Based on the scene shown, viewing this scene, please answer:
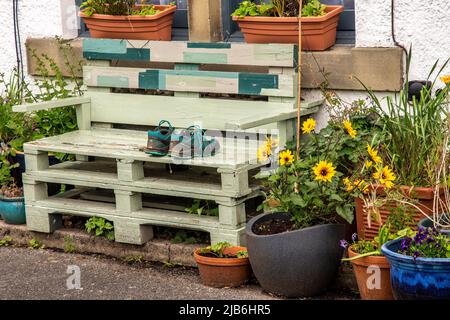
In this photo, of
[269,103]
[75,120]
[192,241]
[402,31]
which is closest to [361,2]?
[402,31]

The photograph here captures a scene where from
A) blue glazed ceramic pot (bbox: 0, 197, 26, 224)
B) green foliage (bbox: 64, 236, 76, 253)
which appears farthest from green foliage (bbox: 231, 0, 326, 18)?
blue glazed ceramic pot (bbox: 0, 197, 26, 224)

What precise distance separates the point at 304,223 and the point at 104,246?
1676mm

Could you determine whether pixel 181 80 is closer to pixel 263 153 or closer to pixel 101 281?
pixel 263 153

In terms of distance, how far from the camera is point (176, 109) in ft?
23.2

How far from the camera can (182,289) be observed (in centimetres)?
600

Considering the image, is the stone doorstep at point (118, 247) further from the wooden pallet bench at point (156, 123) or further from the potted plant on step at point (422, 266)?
the potted plant on step at point (422, 266)

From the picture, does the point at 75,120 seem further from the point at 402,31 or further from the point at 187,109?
the point at 402,31

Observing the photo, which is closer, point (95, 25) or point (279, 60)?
point (279, 60)

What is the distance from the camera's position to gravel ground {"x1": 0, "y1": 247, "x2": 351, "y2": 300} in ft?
19.4

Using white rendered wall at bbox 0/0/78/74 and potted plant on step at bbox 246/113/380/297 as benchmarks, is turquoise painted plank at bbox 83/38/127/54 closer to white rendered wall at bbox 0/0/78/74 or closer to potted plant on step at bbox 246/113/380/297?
white rendered wall at bbox 0/0/78/74

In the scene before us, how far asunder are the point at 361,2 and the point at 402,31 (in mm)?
351

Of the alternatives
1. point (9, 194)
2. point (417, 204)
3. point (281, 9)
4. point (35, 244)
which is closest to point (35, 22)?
point (9, 194)

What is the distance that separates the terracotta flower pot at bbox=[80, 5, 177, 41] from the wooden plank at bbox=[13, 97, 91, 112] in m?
0.54

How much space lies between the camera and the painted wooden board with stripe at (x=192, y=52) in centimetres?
659
